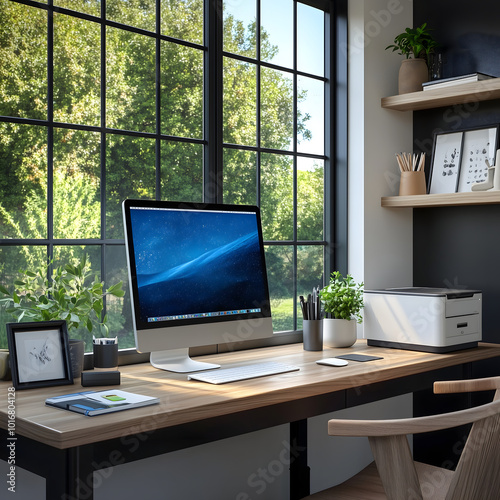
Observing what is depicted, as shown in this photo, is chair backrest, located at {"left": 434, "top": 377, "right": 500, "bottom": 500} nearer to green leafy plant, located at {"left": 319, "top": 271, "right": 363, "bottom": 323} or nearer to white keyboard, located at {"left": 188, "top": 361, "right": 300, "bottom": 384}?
white keyboard, located at {"left": 188, "top": 361, "right": 300, "bottom": 384}

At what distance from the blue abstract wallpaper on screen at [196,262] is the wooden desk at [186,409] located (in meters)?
0.24

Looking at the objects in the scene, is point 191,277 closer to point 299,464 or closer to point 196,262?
point 196,262

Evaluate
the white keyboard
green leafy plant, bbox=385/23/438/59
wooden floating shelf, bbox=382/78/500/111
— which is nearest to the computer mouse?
the white keyboard

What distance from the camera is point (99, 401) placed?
163 cm

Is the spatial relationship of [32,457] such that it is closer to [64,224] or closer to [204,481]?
[64,224]

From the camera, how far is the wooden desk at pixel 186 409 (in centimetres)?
144

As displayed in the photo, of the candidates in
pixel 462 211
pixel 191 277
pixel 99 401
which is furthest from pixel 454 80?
pixel 99 401

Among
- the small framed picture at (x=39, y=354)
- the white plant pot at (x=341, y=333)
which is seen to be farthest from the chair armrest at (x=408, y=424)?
the white plant pot at (x=341, y=333)

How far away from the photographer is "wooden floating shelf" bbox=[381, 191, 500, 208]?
2.80 m

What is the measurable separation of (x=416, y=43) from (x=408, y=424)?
2146 millimetres

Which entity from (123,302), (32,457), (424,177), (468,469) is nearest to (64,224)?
(123,302)

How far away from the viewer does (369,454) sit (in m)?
3.26

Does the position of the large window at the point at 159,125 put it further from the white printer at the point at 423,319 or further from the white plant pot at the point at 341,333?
the white printer at the point at 423,319

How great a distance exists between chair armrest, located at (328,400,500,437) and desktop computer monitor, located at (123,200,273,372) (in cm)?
73
